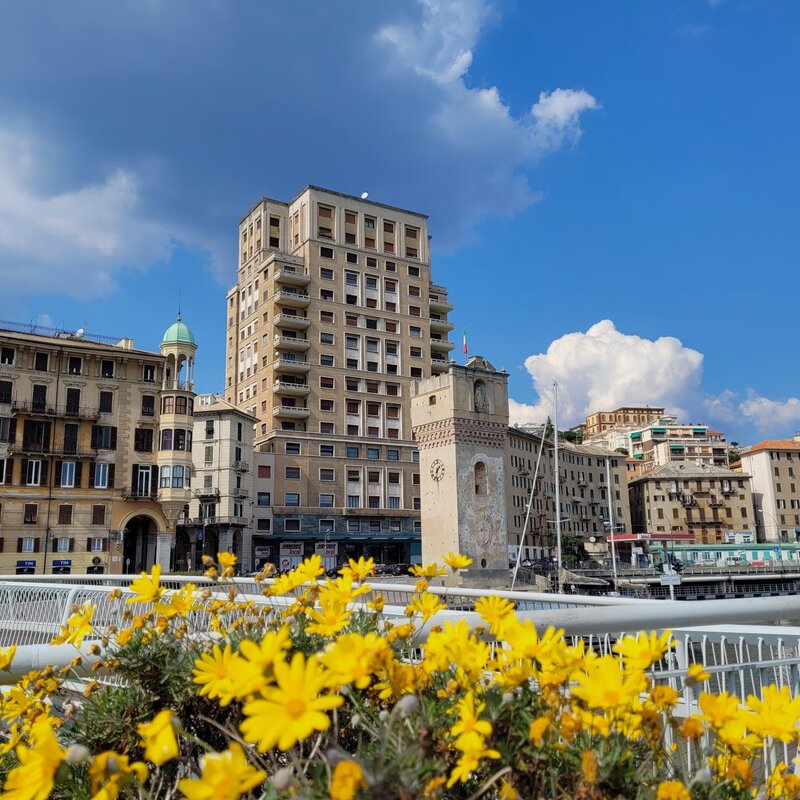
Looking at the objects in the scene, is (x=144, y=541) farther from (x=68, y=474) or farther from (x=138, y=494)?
(x=68, y=474)

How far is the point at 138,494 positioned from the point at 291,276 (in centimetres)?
2584

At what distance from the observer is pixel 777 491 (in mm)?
98938

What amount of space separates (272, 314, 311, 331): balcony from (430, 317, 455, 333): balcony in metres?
13.5

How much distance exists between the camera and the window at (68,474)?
4353 cm

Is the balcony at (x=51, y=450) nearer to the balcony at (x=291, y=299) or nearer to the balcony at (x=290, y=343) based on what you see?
the balcony at (x=290, y=343)

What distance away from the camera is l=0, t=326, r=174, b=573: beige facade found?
4216 cm

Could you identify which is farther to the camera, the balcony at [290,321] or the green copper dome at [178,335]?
the balcony at [290,321]

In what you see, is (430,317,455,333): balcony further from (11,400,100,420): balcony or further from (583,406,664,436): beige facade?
(583,406,664,436): beige facade

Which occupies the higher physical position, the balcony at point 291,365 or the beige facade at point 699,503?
the balcony at point 291,365

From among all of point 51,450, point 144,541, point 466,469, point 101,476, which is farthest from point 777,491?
point 51,450

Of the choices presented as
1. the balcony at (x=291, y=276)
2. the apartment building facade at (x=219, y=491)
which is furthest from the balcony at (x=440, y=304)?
the apartment building facade at (x=219, y=491)

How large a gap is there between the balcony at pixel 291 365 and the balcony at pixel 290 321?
2958 millimetres

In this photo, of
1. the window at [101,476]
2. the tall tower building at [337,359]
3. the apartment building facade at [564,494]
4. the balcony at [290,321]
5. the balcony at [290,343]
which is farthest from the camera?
the apartment building facade at [564,494]

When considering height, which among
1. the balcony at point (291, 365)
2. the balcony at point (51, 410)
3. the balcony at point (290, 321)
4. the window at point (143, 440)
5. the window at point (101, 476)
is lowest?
the window at point (101, 476)
